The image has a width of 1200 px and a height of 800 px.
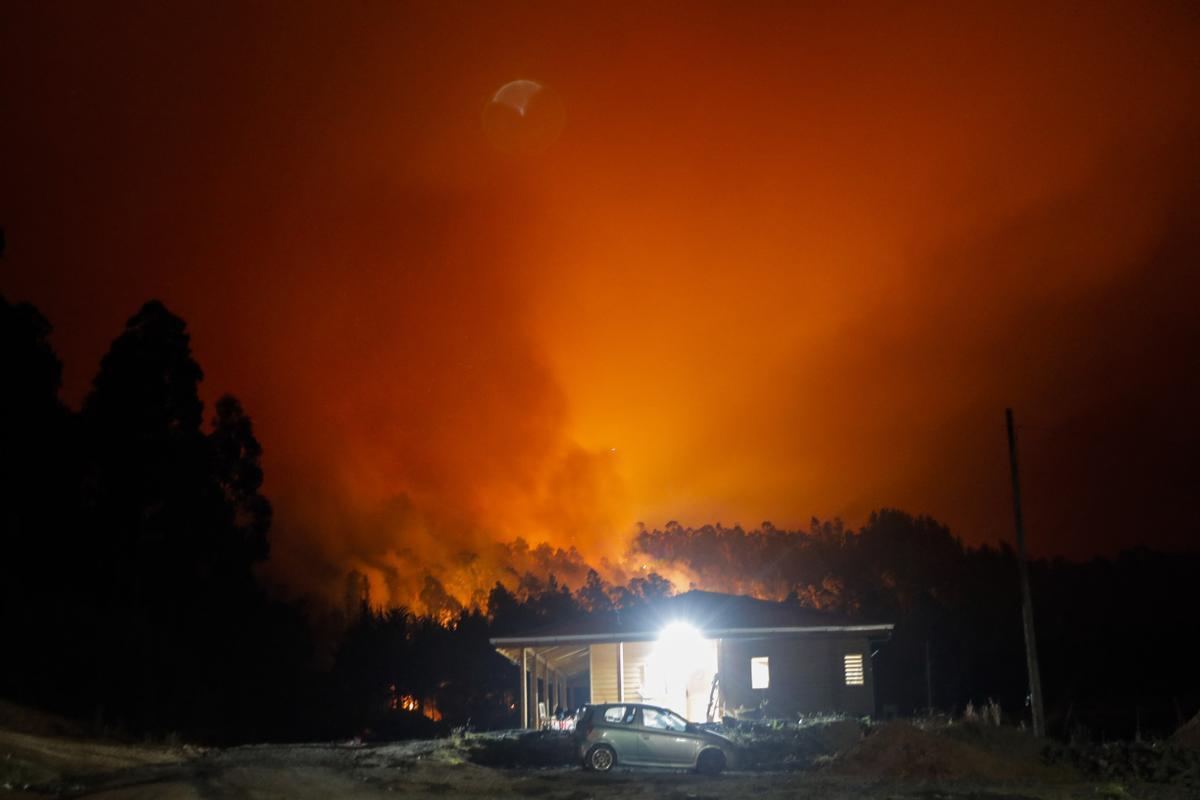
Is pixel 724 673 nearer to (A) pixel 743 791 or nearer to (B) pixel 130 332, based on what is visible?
(A) pixel 743 791

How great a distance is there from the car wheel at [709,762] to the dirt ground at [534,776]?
1.30 ft

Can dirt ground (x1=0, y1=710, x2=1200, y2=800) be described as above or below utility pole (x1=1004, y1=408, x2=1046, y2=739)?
below

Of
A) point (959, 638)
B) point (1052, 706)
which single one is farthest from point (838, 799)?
point (959, 638)

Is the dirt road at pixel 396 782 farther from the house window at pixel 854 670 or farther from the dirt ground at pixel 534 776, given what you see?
the house window at pixel 854 670

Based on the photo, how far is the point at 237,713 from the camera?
51.0 metres

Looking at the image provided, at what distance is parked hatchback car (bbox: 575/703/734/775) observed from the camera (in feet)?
78.5

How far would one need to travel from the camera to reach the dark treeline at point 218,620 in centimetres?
3912

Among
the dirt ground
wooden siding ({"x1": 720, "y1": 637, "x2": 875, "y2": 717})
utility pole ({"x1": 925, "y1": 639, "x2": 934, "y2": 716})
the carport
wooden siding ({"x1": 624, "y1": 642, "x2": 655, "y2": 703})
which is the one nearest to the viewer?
the dirt ground

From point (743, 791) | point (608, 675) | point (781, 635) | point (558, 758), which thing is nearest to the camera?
point (743, 791)

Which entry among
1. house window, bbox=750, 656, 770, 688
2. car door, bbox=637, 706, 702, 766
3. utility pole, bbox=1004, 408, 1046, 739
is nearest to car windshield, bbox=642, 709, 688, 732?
car door, bbox=637, 706, 702, 766

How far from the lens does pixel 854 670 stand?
34.9 m

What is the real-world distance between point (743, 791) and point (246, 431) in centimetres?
3286

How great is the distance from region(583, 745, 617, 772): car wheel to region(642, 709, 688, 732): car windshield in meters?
0.96

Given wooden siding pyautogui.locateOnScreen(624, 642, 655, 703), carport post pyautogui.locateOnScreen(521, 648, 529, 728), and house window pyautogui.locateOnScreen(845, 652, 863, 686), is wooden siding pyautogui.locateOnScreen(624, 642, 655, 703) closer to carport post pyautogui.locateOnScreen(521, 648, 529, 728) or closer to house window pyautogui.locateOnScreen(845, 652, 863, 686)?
carport post pyautogui.locateOnScreen(521, 648, 529, 728)
